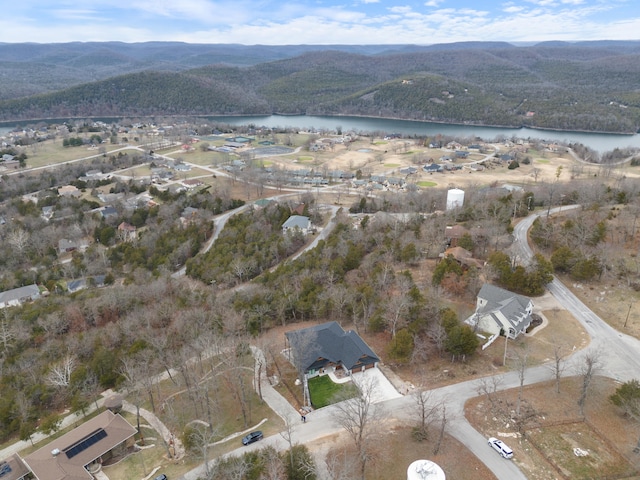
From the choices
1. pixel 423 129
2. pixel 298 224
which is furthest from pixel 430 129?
pixel 298 224

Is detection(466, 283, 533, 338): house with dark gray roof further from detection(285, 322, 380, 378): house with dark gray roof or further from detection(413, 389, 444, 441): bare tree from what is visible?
detection(285, 322, 380, 378): house with dark gray roof

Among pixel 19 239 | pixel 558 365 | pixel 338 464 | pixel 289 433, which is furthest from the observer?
pixel 19 239

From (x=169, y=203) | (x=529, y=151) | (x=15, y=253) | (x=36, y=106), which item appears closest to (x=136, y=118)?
(x=36, y=106)

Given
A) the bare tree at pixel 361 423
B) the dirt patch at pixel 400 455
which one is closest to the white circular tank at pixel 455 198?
the bare tree at pixel 361 423

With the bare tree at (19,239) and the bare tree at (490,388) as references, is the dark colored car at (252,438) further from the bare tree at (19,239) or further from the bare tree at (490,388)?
the bare tree at (19,239)

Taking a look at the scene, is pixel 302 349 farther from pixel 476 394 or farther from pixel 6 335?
pixel 6 335

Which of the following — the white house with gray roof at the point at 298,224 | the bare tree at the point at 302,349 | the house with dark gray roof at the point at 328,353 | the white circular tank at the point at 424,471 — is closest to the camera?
the white circular tank at the point at 424,471
